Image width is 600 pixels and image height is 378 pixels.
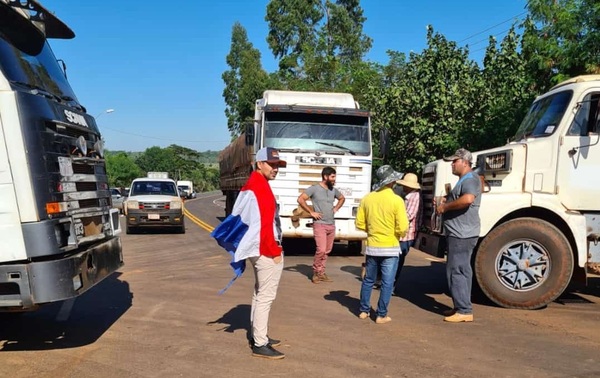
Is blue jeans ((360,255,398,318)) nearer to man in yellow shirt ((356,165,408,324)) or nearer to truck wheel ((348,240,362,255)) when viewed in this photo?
man in yellow shirt ((356,165,408,324))

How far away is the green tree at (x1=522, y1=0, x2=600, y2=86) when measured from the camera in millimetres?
11102

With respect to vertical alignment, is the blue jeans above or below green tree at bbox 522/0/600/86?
below

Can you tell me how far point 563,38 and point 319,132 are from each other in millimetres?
5690

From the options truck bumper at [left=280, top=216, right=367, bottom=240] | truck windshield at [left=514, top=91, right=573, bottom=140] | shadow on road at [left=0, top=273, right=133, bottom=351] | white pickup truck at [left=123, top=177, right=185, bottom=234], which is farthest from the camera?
white pickup truck at [left=123, top=177, right=185, bottom=234]

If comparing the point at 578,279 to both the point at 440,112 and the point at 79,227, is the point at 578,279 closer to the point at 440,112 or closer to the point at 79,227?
the point at 79,227

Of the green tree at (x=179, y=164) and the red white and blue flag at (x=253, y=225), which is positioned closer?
the red white and blue flag at (x=253, y=225)

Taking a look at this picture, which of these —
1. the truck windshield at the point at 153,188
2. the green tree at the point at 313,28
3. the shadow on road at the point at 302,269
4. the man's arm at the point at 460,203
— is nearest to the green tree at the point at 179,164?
the green tree at the point at 313,28

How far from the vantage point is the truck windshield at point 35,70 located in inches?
190

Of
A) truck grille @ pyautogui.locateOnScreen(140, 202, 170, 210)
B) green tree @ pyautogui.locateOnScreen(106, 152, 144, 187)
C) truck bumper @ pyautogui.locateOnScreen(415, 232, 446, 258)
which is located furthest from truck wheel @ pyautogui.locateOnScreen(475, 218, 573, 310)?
green tree @ pyautogui.locateOnScreen(106, 152, 144, 187)

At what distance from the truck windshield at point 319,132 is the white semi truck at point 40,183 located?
6.31 metres

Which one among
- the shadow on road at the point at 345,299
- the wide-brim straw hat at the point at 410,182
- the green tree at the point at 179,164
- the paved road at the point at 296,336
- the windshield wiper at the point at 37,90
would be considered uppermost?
the windshield wiper at the point at 37,90

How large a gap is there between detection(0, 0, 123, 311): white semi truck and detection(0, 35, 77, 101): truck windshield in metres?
0.01

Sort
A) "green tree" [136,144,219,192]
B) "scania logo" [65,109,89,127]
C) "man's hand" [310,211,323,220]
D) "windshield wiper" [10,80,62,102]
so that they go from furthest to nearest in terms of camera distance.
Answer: "green tree" [136,144,219,192] → "man's hand" [310,211,323,220] → "scania logo" [65,109,89,127] → "windshield wiper" [10,80,62,102]

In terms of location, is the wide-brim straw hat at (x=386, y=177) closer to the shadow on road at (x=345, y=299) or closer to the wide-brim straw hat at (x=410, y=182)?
the wide-brim straw hat at (x=410, y=182)
